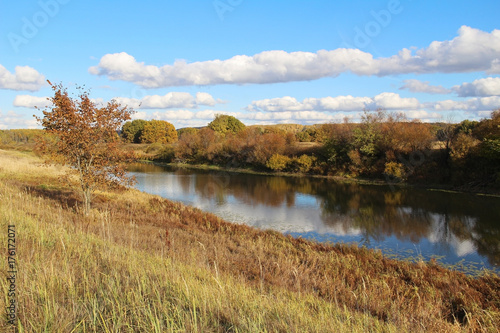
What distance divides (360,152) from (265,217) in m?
26.0

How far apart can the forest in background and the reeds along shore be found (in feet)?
23.6

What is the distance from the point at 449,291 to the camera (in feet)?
27.6

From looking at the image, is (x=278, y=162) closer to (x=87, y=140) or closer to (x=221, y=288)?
(x=87, y=140)

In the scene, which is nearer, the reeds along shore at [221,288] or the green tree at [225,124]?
the reeds along shore at [221,288]

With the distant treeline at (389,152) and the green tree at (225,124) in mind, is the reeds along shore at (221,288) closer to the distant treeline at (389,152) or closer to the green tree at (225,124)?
the distant treeline at (389,152)

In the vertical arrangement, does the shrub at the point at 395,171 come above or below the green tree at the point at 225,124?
below

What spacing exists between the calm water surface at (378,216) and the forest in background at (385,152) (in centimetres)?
406

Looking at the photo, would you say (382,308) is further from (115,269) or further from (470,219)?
(470,219)

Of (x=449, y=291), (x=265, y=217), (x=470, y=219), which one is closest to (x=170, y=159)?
(x=265, y=217)

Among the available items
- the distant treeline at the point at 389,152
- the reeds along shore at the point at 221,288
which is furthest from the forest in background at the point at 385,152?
the reeds along shore at the point at 221,288

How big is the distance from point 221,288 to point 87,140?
8575 millimetres

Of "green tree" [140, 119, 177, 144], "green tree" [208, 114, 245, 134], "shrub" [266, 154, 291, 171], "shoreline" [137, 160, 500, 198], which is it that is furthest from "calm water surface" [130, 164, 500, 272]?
"green tree" [140, 119, 177, 144]

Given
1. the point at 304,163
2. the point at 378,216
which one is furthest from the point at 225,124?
the point at 378,216

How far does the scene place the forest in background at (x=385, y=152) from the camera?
3022cm
